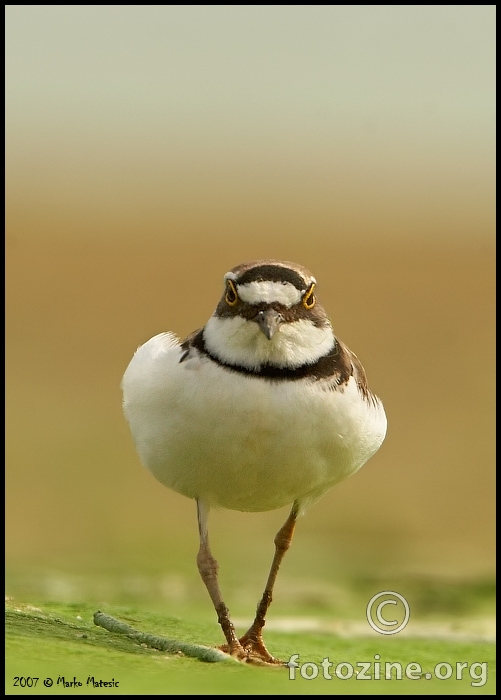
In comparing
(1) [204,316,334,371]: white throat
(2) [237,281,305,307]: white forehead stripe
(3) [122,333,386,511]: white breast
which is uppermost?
(2) [237,281,305,307]: white forehead stripe

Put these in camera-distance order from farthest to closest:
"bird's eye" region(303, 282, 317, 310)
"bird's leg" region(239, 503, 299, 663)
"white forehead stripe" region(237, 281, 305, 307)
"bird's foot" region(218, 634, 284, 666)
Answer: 1. "bird's leg" region(239, 503, 299, 663)
2. "bird's foot" region(218, 634, 284, 666)
3. "bird's eye" region(303, 282, 317, 310)
4. "white forehead stripe" region(237, 281, 305, 307)

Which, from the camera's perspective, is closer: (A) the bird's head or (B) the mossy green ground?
(B) the mossy green ground

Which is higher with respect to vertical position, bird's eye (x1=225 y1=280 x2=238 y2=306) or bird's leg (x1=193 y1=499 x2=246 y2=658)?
bird's eye (x1=225 y1=280 x2=238 y2=306)

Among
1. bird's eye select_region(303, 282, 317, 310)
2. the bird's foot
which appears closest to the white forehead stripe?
bird's eye select_region(303, 282, 317, 310)

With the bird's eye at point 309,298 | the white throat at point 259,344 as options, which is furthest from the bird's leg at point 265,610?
the bird's eye at point 309,298

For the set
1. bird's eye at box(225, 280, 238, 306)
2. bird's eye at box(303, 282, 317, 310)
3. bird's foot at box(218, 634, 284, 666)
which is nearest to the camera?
bird's eye at box(225, 280, 238, 306)

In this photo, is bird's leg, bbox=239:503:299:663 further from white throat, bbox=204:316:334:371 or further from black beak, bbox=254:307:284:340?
black beak, bbox=254:307:284:340

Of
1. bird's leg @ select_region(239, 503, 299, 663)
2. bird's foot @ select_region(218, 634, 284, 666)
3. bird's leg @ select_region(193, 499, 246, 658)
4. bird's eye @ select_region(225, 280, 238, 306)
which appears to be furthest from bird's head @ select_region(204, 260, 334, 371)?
bird's foot @ select_region(218, 634, 284, 666)

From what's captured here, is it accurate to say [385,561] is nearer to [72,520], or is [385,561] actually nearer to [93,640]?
[72,520]
